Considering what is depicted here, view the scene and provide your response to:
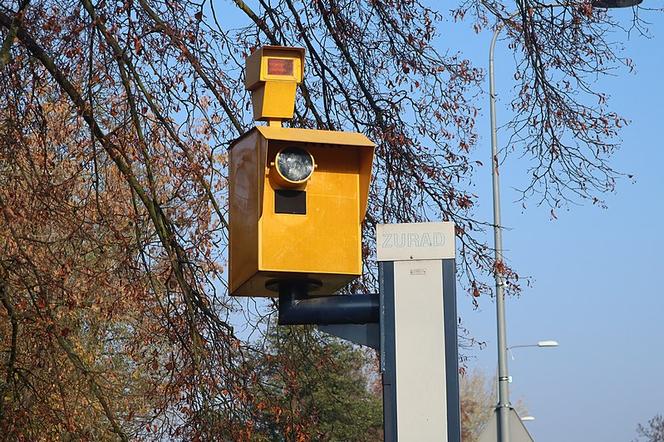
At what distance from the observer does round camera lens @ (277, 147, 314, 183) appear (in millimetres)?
3977

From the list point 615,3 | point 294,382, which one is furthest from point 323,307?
point 615,3

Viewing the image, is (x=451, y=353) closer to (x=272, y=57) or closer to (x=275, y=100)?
(x=275, y=100)

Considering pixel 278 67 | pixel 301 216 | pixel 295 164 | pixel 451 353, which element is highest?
pixel 278 67

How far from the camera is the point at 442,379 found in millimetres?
3744

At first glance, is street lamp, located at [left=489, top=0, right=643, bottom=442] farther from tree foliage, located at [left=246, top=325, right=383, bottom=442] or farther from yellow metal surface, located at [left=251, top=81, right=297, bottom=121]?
yellow metal surface, located at [left=251, top=81, right=297, bottom=121]

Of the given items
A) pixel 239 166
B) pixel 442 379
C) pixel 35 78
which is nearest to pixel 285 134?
pixel 239 166

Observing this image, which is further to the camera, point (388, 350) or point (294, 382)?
point (294, 382)

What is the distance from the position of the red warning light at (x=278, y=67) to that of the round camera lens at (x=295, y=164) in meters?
0.40

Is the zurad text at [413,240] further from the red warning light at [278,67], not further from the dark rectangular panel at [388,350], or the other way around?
the red warning light at [278,67]

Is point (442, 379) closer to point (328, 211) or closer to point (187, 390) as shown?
point (328, 211)

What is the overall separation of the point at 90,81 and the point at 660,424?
40.7m

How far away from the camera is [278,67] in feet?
14.1

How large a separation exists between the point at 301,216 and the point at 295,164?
0.59 ft

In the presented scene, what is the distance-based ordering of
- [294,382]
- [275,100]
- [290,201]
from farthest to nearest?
1. [294,382]
2. [275,100]
3. [290,201]
